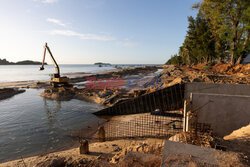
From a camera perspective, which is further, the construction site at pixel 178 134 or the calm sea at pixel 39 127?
the calm sea at pixel 39 127

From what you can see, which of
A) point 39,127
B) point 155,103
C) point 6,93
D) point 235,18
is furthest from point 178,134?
point 6,93

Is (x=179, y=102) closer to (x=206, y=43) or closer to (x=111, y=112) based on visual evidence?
(x=111, y=112)

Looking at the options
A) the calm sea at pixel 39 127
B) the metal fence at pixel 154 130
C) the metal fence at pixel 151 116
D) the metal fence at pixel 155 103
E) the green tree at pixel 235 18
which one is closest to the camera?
the metal fence at pixel 154 130

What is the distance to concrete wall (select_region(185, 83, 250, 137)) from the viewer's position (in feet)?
24.6

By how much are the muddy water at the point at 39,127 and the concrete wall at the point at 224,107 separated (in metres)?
9.75

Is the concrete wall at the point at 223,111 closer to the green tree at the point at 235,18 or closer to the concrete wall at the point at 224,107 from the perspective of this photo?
the concrete wall at the point at 224,107

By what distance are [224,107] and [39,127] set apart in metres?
15.8

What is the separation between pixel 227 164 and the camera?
2.88 m

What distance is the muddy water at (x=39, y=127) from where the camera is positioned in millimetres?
9438

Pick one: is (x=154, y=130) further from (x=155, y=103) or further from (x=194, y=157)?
(x=194, y=157)

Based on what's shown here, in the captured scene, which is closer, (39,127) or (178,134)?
(178,134)

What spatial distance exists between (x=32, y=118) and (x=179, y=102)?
1663cm

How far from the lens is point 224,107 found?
779cm

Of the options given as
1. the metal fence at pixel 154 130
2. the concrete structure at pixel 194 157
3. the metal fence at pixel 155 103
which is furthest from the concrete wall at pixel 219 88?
the concrete structure at pixel 194 157
